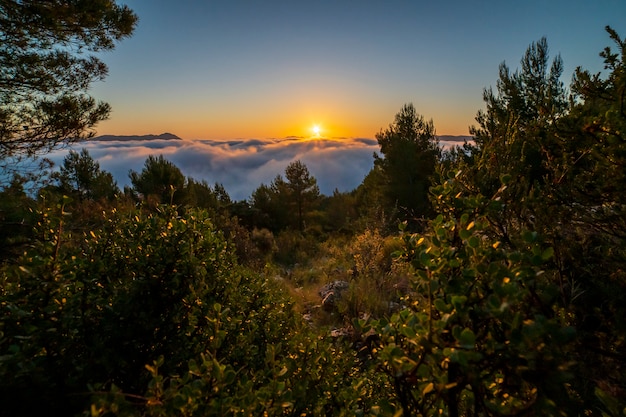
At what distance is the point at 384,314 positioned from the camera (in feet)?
4.51

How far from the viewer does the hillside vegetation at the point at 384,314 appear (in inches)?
38.5

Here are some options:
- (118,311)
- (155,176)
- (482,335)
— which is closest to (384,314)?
(482,335)

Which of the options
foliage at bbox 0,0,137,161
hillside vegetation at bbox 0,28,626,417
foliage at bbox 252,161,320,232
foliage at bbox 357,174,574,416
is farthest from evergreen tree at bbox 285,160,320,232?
foliage at bbox 357,174,574,416

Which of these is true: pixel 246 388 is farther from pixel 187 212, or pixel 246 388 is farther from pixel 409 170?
pixel 409 170

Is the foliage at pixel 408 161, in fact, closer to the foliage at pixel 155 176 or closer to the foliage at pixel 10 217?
the foliage at pixel 155 176

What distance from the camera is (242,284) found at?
2600mm

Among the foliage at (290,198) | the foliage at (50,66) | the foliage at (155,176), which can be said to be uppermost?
the foliage at (50,66)

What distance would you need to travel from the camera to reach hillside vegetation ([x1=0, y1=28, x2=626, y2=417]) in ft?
3.21

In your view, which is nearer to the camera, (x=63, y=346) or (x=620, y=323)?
(x=63, y=346)

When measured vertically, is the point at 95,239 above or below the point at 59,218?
below

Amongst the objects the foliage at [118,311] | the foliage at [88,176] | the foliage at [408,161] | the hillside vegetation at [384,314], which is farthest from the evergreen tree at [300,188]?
the foliage at [118,311]

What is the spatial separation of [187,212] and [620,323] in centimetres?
271

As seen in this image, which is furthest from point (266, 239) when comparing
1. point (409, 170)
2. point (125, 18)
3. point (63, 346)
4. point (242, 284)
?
point (63, 346)

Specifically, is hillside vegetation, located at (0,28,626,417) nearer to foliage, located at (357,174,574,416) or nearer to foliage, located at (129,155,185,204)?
foliage, located at (357,174,574,416)
